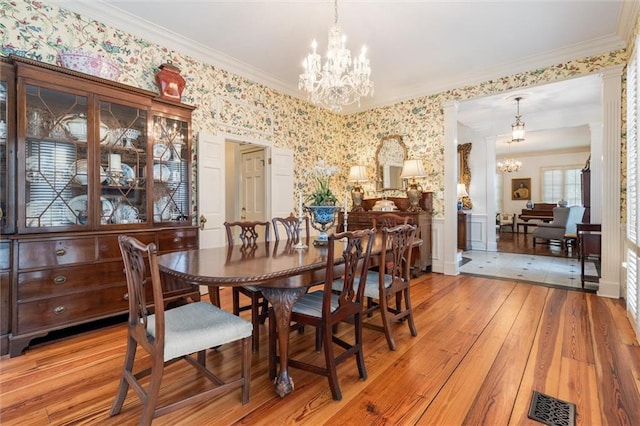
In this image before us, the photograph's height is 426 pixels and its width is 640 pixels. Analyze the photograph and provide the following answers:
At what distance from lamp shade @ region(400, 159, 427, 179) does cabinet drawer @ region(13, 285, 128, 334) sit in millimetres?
3947

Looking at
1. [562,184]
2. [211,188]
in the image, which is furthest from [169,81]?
[562,184]

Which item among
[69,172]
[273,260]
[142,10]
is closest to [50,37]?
[142,10]

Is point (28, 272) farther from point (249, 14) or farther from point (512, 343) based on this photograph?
point (512, 343)

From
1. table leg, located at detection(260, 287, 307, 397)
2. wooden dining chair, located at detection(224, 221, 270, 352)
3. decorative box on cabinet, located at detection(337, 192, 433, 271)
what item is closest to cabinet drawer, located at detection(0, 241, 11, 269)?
wooden dining chair, located at detection(224, 221, 270, 352)

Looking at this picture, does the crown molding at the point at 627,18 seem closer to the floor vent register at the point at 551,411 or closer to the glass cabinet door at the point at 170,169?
the floor vent register at the point at 551,411

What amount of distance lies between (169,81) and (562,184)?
39.1 ft

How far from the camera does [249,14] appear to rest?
302cm

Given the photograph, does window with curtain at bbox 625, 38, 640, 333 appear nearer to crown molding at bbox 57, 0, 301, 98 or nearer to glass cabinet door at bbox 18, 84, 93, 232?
crown molding at bbox 57, 0, 301, 98

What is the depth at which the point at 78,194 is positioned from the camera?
260 centimetres

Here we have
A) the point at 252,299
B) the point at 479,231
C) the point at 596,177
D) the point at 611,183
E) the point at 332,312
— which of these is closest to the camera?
the point at 332,312

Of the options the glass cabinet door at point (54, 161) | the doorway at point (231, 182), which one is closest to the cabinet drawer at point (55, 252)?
the glass cabinet door at point (54, 161)

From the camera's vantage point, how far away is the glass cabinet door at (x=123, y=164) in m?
2.74

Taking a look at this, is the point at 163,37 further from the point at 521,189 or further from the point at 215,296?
the point at 521,189

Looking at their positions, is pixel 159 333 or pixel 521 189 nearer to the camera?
pixel 159 333
